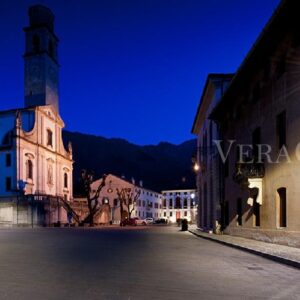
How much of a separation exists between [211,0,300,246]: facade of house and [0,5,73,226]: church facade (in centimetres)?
3366

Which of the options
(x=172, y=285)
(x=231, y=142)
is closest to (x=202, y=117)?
(x=231, y=142)

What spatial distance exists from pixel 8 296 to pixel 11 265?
411cm

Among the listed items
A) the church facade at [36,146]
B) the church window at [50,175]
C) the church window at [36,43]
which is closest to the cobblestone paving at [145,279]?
the church facade at [36,146]

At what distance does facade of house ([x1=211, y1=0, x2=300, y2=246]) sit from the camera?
46.7ft

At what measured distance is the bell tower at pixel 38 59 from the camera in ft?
207

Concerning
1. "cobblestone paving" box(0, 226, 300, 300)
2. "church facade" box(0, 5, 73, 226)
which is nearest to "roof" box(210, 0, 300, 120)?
"cobblestone paving" box(0, 226, 300, 300)

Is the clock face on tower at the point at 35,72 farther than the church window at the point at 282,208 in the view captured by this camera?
Yes

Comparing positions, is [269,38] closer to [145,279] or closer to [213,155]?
[145,279]

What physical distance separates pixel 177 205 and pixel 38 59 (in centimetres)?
5652

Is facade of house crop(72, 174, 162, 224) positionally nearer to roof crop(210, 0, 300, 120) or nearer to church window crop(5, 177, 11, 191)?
church window crop(5, 177, 11, 191)

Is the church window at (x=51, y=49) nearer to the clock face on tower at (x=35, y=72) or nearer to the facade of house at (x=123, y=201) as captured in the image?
the clock face on tower at (x=35, y=72)

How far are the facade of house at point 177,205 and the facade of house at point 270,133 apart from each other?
77.6 meters

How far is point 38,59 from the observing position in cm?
6312

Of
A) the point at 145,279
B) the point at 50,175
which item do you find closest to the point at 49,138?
the point at 50,175
